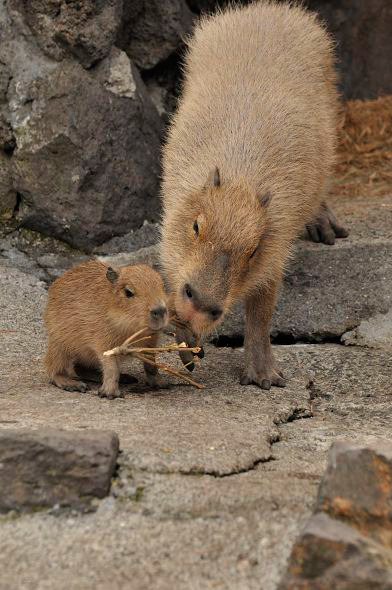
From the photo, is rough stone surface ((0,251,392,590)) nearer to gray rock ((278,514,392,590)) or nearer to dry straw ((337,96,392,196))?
gray rock ((278,514,392,590))

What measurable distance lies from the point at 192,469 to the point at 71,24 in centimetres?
377

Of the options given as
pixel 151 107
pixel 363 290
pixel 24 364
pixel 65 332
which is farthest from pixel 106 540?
pixel 151 107

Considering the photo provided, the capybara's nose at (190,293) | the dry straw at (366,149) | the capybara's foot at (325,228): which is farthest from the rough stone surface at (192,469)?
the dry straw at (366,149)

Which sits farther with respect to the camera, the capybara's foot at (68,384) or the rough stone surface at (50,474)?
the capybara's foot at (68,384)

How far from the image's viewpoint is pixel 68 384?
4434mm

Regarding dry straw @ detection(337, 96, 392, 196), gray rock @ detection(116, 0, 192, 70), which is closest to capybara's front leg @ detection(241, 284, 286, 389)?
gray rock @ detection(116, 0, 192, 70)

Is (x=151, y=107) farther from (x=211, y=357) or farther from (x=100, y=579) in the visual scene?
(x=100, y=579)

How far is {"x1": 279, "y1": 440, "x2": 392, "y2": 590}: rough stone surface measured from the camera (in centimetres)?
260

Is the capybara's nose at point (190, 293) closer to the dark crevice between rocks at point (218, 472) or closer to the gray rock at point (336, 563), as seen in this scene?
the dark crevice between rocks at point (218, 472)

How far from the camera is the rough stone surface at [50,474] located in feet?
10.4

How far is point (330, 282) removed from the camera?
613cm

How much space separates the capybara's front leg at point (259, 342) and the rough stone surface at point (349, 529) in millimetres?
2002

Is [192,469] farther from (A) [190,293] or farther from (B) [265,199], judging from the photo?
(B) [265,199]

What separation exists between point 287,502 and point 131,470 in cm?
58
